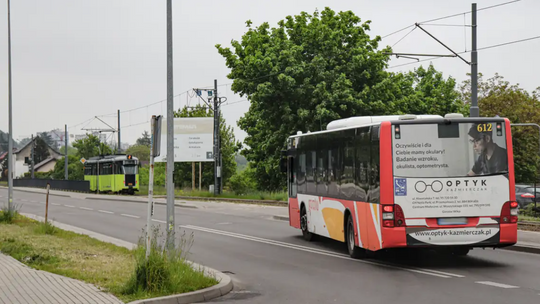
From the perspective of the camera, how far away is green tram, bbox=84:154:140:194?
63594mm

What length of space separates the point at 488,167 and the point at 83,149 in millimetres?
92263

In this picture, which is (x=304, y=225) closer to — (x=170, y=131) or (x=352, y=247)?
(x=352, y=247)

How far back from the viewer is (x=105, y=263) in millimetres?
13391

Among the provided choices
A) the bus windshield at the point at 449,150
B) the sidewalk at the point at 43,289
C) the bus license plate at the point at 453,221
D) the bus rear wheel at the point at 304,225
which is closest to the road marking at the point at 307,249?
the bus rear wheel at the point at 304,225

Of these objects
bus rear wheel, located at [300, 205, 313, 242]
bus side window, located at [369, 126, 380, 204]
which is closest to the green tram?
bus rear wheel, located at [300, 205, 313, 242]

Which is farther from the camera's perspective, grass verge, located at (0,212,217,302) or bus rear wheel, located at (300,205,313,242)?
bus rear wheel, located at (300,205,313,242)

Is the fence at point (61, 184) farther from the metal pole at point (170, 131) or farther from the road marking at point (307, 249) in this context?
the metal pole at point (170, 131)

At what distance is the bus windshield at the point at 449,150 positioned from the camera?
12961 millimetres

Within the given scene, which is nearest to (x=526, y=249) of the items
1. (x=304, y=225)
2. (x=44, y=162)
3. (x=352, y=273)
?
(x=352, y=273)

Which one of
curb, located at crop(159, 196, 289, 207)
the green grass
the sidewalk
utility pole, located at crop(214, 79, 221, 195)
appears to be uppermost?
utility pole, located at crop(214, 79, 221, 195)

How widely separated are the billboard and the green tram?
8666 millimetres

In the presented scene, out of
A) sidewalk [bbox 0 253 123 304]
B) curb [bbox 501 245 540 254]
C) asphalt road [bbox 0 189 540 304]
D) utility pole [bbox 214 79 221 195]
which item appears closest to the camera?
sidewalk [bbox 0 253 123 304]

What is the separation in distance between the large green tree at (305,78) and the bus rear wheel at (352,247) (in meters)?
28.3

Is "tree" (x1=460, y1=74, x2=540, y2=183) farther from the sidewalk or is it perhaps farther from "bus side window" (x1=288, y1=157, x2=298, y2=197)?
the sidewalk
